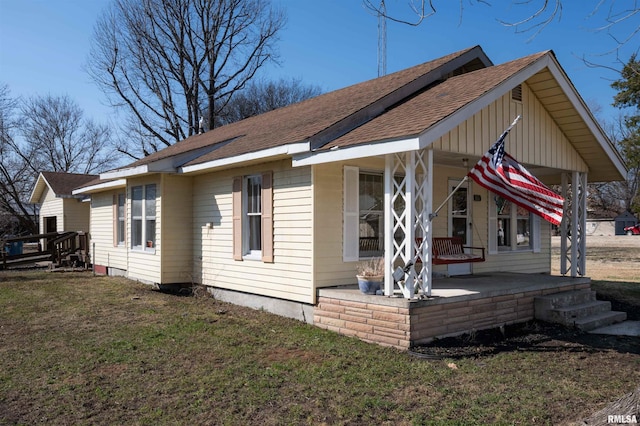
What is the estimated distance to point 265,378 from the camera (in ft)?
18.1

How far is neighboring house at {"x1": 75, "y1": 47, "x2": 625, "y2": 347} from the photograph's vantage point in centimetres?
732

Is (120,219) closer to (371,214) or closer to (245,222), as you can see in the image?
(245,222)

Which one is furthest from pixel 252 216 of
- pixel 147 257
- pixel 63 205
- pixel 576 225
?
pixel 63 205

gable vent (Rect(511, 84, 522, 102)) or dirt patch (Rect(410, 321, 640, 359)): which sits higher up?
gable vent (Rect(511, 84, 522, 102))

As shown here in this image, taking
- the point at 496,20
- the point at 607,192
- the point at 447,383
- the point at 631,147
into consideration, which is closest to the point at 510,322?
the point at 447,383

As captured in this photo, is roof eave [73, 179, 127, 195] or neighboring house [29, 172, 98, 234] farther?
neighboring house [29, 172, 98, 234]

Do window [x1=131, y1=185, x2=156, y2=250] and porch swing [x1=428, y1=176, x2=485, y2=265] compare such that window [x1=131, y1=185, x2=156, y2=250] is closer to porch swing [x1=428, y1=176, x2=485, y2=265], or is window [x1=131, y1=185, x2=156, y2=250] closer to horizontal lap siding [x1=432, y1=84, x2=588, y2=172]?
porch swing [x1=428, y1=176, x2=485, y2=265]

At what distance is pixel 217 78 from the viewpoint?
2889 centimetres

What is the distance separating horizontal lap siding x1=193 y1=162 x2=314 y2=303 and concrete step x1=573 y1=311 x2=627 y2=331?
4342mm

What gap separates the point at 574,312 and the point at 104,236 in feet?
42.3

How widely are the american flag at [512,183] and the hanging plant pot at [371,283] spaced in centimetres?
195

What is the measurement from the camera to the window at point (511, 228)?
11.2 m

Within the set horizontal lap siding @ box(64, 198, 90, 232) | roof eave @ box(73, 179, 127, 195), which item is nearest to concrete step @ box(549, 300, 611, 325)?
roof eave @ box(73, 179, 127, 195)

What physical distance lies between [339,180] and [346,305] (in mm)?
2125
